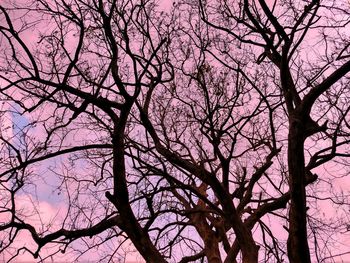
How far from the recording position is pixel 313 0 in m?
7.30

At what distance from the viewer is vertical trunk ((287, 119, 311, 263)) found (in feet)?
19.2

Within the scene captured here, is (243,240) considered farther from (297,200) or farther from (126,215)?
(126,215)

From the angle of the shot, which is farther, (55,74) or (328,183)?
(328,183)

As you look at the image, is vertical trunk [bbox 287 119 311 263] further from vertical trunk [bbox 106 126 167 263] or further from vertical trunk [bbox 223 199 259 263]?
vertical trunk [bbox 106 126 167 263]

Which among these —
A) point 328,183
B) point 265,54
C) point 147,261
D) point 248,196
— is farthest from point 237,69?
point 147,261

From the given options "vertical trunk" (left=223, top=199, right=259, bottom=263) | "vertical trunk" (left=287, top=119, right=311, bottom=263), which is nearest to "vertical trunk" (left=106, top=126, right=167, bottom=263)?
"vertical trunk" (left=223, top=199, right=259, bottom=263)

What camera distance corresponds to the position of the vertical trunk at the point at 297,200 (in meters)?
5.86

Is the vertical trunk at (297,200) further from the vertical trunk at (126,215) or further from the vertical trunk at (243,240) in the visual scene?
the vertical trunk at (126,215)

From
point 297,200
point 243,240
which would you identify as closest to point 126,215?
point 243,240

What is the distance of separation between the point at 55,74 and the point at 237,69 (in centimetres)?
342

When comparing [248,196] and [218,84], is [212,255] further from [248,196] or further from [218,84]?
[218,84]

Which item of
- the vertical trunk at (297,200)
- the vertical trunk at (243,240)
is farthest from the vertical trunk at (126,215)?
the vertical trunk at (297,200)

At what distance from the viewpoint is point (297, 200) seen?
6.01 m

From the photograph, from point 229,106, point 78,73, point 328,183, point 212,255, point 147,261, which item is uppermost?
point 229,106
